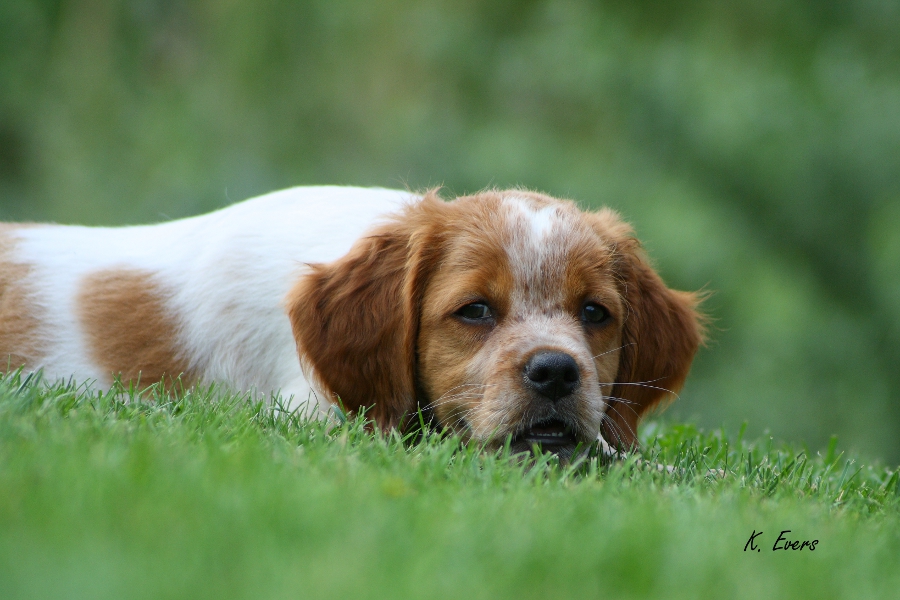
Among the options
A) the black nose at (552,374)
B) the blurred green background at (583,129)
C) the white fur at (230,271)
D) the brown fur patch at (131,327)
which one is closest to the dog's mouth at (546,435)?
the black nose at (552,374)

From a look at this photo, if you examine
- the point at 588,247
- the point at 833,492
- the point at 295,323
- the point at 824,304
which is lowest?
the point at 824,304

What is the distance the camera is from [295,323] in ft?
15.5

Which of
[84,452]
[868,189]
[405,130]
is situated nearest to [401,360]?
[84,452]

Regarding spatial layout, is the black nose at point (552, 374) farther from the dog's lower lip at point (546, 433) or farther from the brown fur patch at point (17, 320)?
the brown fur patch at point (17, 320)

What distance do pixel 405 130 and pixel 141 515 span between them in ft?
44.7

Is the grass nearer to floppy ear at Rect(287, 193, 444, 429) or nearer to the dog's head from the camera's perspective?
the dog's head

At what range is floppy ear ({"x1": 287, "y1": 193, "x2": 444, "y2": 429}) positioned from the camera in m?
4.60

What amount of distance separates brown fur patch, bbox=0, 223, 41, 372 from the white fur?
0.05 metres

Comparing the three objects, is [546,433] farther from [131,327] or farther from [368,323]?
[131,327]

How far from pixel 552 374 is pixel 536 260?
635 mm

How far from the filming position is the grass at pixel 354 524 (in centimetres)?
216

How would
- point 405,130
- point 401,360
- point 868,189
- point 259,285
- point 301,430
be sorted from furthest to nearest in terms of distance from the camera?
point 405,130, point 868,189, point 259,285, point 401,360, point 301,430

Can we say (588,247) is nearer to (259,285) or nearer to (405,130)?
(259,285)

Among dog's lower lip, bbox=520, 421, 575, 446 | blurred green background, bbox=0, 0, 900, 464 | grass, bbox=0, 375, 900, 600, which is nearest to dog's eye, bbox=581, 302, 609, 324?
dog's lower lip, bbox=520, 421, 575, 446
